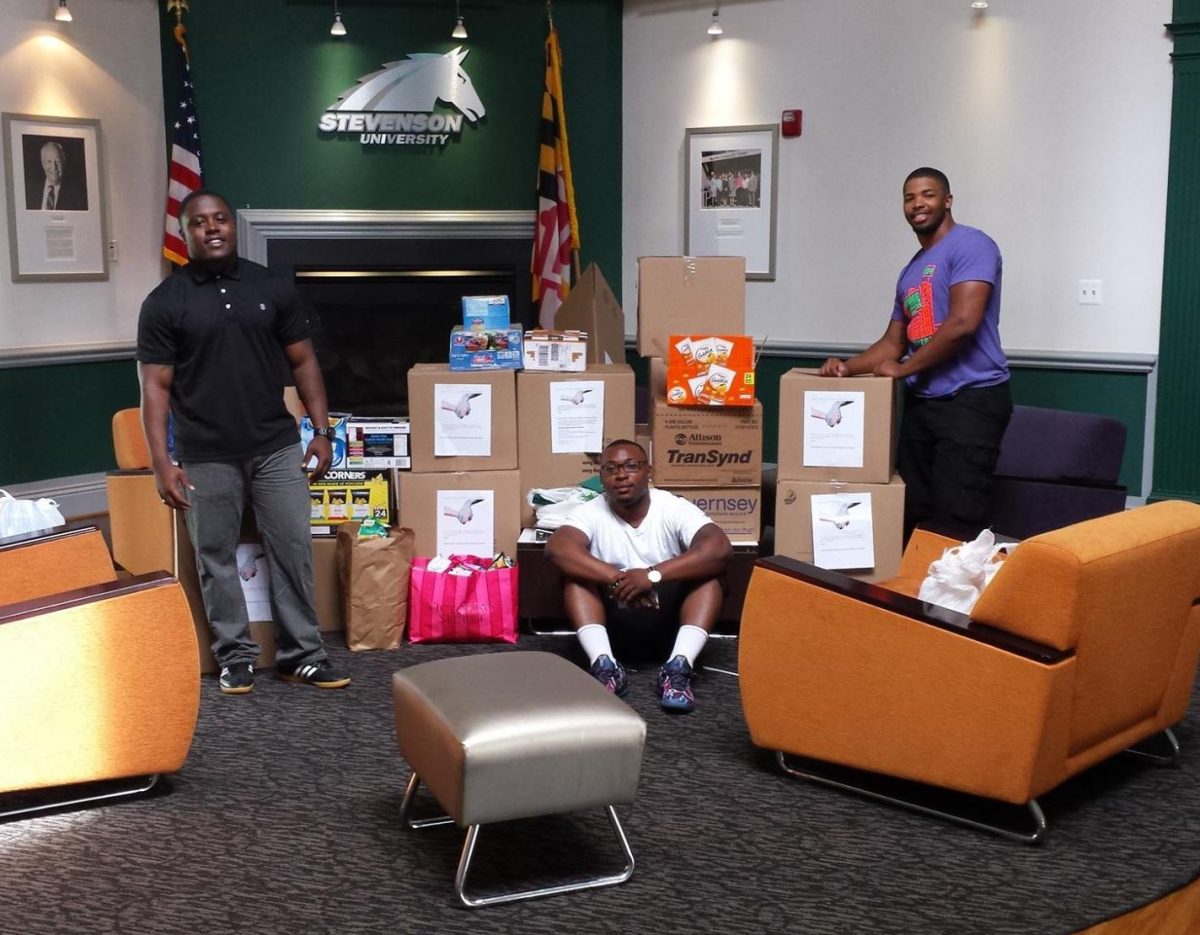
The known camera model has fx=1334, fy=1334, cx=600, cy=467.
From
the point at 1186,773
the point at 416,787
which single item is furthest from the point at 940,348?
the point at 416,787

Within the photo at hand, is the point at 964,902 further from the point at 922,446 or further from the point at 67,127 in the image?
the point at 67,127

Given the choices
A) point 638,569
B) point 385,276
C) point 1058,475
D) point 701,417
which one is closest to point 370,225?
point 385,276

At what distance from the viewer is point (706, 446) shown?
470cm

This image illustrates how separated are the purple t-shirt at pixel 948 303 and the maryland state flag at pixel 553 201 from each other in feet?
8.52

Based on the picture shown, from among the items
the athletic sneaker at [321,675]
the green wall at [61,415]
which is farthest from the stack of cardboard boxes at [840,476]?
the green wall at [61,415]

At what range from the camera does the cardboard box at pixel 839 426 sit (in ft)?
14.8

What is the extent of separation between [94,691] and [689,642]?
67.5 inches

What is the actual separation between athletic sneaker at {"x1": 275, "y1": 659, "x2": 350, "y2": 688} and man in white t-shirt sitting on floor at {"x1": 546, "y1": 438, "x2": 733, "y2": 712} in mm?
740

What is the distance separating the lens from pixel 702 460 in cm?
470

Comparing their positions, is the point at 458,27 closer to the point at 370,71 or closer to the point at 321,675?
the point at 370,71

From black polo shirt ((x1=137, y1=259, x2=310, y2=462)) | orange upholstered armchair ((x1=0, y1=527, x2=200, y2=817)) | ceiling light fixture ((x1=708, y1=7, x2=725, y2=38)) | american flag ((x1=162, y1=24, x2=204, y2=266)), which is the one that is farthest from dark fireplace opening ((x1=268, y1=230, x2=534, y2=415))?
orange upholstered armchair ((x1=0, y1=527, x2=200, y2=817))

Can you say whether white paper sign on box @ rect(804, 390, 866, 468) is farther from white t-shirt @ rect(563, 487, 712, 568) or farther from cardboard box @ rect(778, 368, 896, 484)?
white t-shirt @ rect(563, 487, 712, 568)

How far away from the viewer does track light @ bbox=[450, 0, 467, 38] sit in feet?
21.2

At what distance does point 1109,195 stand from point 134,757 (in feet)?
14.9
